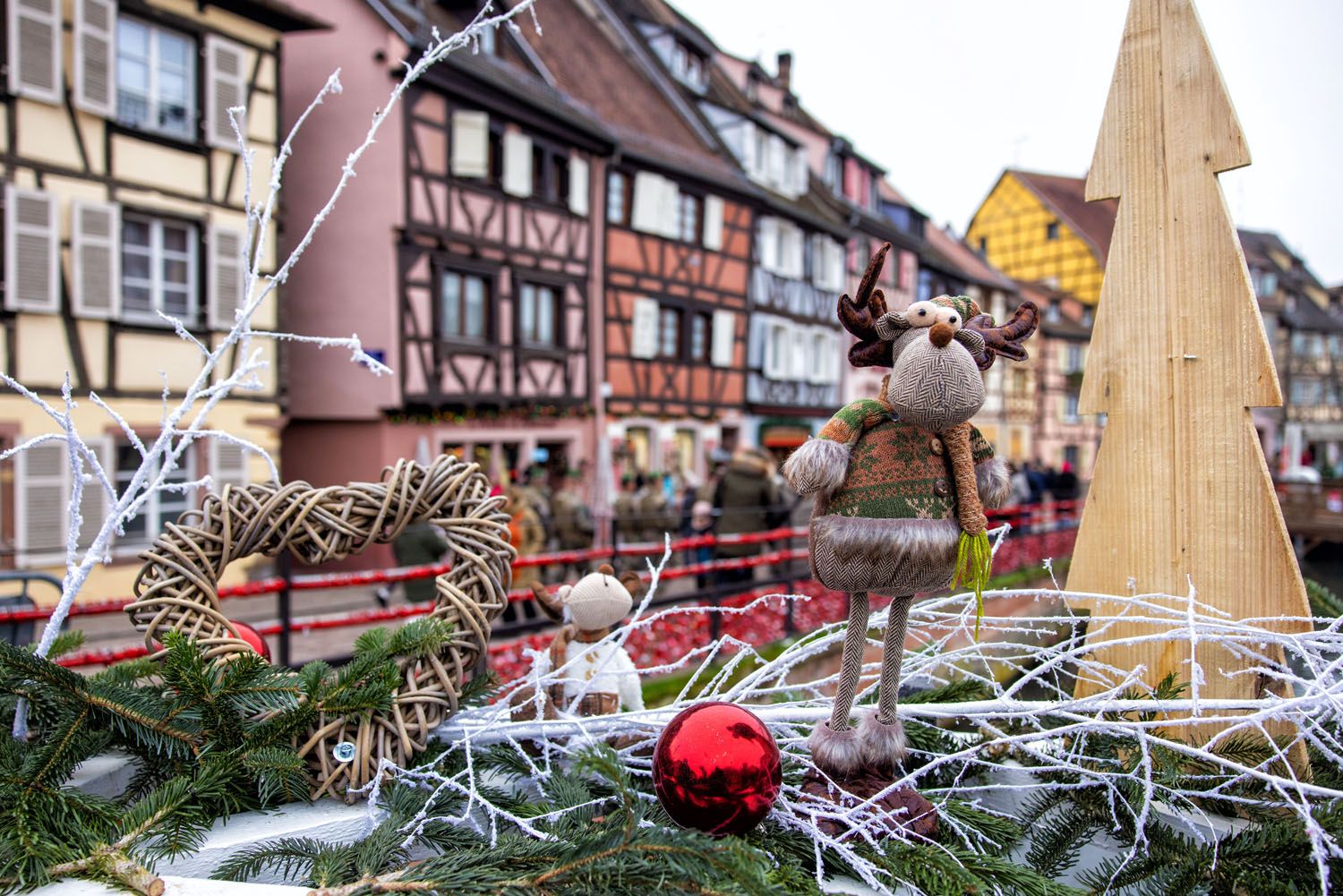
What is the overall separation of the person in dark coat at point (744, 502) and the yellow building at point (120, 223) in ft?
17.9

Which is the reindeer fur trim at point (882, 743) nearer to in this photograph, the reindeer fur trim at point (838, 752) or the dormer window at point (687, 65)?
the reindeer fur trim at point (838, 752)

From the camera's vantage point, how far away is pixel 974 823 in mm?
1731

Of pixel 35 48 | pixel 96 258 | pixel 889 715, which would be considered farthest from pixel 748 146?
pixel 889 715

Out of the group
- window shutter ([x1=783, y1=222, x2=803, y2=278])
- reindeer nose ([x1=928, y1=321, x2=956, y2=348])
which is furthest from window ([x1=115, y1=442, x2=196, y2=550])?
window shutter ([x1=783, y1=222, x2=803, y2=278])

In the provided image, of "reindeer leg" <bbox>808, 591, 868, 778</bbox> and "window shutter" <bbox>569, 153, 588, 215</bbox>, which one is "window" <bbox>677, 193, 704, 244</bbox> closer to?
"window shutter" <bbox>569, 153, 588, 215</bbox>

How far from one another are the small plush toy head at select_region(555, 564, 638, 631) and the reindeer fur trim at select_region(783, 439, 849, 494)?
0.80 metres

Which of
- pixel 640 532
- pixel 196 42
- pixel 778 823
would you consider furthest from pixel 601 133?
pixel 778 823

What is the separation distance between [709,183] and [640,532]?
370 inches

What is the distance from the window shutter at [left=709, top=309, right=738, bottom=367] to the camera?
18844 mm

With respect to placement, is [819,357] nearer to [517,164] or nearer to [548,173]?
[548,173]

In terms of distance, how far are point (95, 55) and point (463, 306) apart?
5.37m

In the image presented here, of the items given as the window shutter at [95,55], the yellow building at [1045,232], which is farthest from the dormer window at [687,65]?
the yellow building at [1045,232]

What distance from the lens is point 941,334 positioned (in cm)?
162

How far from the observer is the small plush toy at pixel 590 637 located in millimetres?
2396
